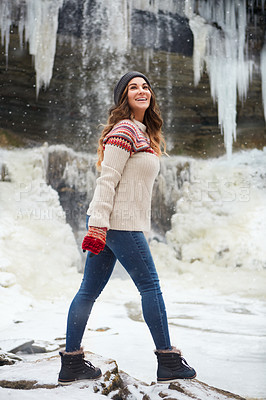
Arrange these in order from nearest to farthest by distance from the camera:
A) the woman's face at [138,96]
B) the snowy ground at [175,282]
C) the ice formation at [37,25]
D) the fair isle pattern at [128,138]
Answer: the fair isle pattern at [128,138] < the woman's face at [138,96] < the snowy ground at [175,282] < the ice formation at [37,25]

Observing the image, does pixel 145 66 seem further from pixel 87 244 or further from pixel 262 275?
pixel 87 244

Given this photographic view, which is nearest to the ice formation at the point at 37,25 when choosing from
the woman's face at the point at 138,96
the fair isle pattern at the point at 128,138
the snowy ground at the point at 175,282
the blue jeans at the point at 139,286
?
the snowy ground at the point at 175,282

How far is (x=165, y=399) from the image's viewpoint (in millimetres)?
1182

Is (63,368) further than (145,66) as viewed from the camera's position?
No

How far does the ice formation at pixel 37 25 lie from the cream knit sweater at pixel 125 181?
232 inches

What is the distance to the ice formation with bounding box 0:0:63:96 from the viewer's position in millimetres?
6191

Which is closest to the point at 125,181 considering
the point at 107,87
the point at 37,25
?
the point at 37,25

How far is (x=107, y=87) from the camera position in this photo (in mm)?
A: 7398

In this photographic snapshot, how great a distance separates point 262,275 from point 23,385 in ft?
17.2

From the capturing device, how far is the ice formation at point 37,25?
619cm

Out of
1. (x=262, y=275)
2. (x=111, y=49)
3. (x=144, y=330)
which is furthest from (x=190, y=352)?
(x=111, y=49)

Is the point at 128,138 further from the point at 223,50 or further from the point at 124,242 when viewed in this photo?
the point at 223,50

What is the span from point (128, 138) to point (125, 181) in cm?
16

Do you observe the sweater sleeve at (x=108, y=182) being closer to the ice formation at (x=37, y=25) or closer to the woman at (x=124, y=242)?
the woman at (x=124, y=242)
